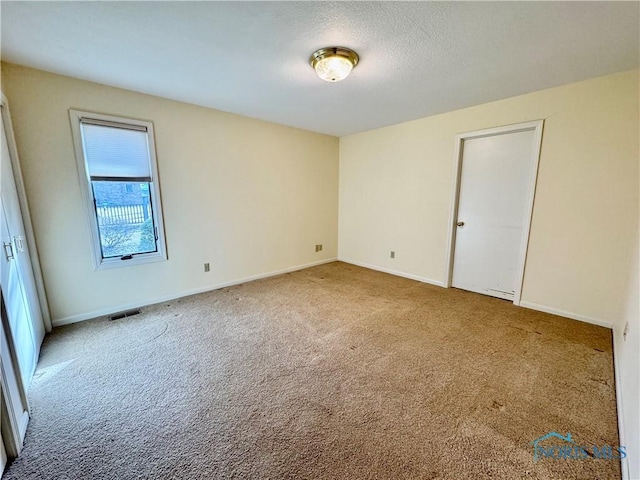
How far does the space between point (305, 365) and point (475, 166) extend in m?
3.13

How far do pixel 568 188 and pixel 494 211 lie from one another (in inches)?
28.2

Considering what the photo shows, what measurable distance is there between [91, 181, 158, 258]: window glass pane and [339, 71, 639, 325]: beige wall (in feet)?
11.6

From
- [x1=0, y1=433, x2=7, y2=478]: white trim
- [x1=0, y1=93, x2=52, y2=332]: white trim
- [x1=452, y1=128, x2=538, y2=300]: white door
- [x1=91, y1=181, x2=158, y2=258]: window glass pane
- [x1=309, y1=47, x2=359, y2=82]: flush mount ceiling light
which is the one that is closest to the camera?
[x1=0, y1=433, x2=7, y2=478]: white trim

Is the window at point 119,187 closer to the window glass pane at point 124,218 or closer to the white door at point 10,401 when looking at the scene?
the window glass pane at point 124,218

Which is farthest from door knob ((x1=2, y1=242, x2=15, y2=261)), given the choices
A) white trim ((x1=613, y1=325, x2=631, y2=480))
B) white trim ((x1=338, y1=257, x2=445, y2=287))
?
white trim ((x1=338, y1=257, x2=445, y2=287))

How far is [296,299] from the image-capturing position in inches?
131

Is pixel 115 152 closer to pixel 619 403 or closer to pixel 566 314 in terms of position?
pixel 619 403

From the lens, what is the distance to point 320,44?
1.90m

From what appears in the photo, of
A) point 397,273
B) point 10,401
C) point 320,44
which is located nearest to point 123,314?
point 10,401

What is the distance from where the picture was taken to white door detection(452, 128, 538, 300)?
119 inches

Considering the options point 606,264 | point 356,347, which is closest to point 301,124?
point 356,347

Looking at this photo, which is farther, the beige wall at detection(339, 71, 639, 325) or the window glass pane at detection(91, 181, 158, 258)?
the window glass pane at detection(91, 181, 158, 258)
